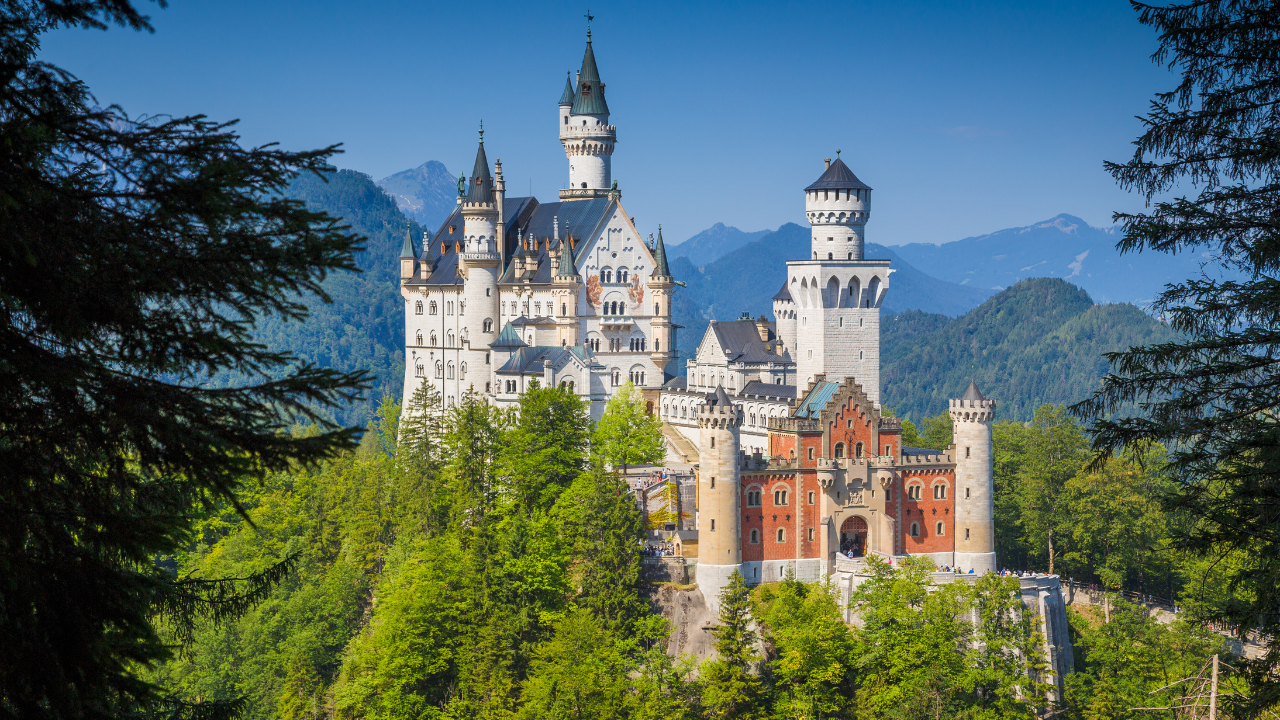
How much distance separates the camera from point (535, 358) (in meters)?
91.2

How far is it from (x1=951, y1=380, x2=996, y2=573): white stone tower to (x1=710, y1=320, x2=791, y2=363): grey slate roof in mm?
22615

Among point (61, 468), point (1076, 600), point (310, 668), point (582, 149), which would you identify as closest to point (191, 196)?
point (61, 468)

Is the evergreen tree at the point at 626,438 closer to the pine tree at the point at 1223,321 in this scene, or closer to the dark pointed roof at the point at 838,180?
the dark pointed roof at the point at 838,180

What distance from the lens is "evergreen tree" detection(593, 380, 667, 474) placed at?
258 ft

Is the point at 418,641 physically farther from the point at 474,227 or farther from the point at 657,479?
the point at 474,227

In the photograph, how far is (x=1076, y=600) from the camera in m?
77.8

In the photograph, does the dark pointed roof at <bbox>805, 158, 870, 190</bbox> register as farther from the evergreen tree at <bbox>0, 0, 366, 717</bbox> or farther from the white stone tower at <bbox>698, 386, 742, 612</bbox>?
the evergreen tree at <bbox>0, 0, 366, 717</bbox>

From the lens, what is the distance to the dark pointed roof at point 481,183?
9900cm

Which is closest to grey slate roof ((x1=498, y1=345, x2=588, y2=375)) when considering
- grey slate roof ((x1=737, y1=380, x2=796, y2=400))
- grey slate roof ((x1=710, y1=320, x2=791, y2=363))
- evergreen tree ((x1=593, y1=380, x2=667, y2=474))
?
evergreen tree ((x1=593, y1=380, x2=667, y2=474))

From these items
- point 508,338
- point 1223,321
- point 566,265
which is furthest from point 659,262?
point 1223,321

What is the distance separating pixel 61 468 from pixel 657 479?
66952mm

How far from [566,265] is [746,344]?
14288 millimetres

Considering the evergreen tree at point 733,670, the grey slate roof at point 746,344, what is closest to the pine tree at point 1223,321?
the evergreen tree at point 733,670

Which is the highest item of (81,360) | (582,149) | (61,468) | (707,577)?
(582,149)
